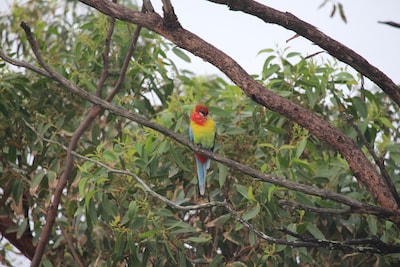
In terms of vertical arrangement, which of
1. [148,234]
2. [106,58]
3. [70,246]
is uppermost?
[106,58]

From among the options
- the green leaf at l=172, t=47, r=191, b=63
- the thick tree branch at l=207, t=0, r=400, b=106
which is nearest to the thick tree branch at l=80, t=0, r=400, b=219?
the thick tree branch at l=207, t=0, r=400, b=106

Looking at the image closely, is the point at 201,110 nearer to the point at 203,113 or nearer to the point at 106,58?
the point at 203,113

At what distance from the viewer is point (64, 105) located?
505cm

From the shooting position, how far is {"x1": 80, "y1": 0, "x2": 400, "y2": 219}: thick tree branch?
305cm

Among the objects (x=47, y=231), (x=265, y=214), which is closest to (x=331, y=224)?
(x=265, y=214)

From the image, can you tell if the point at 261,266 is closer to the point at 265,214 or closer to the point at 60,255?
the point at 265,214

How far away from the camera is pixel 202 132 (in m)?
4.45

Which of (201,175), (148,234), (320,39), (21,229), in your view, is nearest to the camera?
(320,39)

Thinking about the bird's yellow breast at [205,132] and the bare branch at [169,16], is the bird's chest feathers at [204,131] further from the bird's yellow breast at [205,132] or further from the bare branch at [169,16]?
the bare branch at [169,16]

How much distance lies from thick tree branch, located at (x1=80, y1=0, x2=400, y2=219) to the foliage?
667 mm

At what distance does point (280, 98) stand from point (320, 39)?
12.4 inches

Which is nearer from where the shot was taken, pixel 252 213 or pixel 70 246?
pixel 252 213

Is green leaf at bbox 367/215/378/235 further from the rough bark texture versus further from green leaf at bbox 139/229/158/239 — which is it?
the rough bark texture

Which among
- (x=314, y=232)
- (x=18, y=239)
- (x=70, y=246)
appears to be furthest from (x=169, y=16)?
(x=18, y=239)
